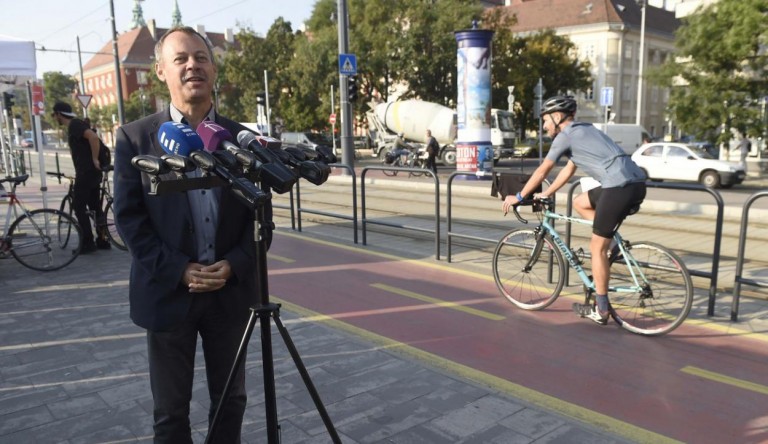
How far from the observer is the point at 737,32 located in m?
18.6

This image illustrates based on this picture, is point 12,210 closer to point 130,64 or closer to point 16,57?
point 16,57

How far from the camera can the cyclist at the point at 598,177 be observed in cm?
452

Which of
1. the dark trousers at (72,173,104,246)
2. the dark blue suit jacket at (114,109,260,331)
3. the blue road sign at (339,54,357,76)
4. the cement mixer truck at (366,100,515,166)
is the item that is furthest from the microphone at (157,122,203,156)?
the cement mixer truck at (366,100,515,166)

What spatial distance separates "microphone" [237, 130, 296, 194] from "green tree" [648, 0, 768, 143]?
2053 centimetres

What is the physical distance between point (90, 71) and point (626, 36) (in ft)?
271

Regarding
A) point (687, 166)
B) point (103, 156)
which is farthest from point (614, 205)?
point (687, 166)

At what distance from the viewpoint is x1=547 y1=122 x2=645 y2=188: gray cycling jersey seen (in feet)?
14.8

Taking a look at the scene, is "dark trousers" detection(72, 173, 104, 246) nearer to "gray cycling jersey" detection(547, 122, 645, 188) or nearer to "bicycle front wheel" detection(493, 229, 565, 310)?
"bicycle front wheel" detection(493, 229, 565, 310)

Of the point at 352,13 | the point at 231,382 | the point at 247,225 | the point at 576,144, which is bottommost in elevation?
the point at 231,382

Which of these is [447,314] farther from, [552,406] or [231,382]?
[231,382]

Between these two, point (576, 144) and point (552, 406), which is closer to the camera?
point (552, 406)

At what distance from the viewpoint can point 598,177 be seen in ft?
15.3

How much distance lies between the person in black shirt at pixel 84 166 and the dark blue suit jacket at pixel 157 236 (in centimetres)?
607

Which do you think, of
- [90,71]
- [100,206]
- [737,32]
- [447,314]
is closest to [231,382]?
[447,314]
